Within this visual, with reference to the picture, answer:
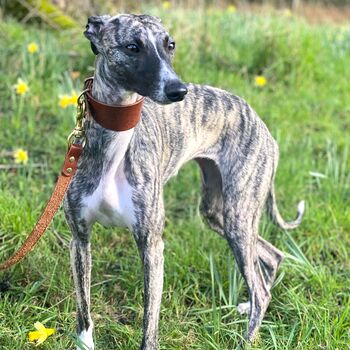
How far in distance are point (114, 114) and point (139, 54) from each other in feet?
0.92

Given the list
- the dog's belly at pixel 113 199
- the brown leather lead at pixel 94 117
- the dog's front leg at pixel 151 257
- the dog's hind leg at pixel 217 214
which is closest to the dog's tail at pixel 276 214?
the dog's hind leg at pixel 217 214

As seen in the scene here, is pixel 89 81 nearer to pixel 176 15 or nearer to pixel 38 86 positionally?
pixel 38 86

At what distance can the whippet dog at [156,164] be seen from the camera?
8.55ft

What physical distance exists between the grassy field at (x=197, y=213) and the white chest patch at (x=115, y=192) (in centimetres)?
64

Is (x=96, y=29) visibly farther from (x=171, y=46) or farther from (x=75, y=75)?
(x=75, y=75)

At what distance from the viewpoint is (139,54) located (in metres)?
2.57

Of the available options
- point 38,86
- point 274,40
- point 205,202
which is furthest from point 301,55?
point 205,202

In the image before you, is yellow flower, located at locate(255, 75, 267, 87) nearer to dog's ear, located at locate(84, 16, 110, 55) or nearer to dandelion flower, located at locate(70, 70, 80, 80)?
dandelion flower, located at locate(70, 70, 80, 80)

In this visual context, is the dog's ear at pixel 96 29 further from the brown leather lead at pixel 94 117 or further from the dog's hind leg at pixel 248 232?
the dog's hind leg at pixel 248 232

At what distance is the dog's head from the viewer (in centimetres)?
249

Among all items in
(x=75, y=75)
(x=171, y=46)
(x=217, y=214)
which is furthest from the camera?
(x=75, y=75)

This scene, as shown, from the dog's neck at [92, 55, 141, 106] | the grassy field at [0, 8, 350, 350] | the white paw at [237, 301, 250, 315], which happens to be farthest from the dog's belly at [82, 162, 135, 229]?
the white paw at [237, 301, 250, 315]

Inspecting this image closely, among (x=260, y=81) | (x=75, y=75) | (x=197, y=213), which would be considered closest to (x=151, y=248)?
(x=197, y=213)

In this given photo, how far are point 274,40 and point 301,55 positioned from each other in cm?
35
